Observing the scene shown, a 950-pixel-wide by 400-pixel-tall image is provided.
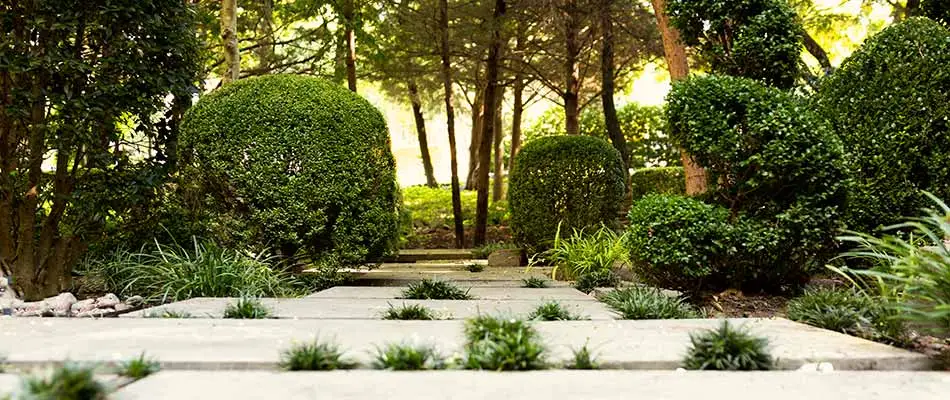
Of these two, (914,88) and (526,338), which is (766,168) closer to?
(914,88)

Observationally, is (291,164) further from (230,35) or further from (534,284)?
(230,35)

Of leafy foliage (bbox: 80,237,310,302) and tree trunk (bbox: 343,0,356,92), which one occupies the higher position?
tree trunk (bbox: 343,0,356,92)

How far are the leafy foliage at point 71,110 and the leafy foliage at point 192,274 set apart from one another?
398mm

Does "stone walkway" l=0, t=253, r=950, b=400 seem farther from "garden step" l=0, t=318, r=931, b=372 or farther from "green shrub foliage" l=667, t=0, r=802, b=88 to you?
"green shrub foliage" l=667, t=0, r=802, b=88

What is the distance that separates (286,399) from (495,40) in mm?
9122

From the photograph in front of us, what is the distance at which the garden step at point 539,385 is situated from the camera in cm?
206

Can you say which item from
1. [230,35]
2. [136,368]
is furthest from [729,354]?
[230,35]

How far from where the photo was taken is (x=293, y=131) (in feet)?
18.7

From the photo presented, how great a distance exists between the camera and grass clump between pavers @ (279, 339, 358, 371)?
241 cm

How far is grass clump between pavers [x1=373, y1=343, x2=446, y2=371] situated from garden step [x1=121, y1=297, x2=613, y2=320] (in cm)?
113

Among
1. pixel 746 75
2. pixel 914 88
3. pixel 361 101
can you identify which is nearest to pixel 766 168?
pixel 746 75

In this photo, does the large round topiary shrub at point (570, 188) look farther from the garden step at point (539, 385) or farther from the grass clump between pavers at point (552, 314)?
the garden step at point (539, 385)

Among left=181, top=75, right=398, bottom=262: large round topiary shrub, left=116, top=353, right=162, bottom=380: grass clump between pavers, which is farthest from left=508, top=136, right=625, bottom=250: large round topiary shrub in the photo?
left=116, top=353, right=162, bottom=380: grass clump between pavers

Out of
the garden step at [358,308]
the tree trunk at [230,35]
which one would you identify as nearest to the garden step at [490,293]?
the garden step at [358,308]
